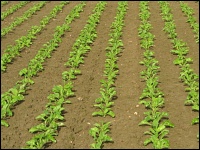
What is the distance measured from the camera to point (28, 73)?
8938 mm

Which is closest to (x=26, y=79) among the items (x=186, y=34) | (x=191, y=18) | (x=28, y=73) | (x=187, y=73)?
(x=28, y=73)

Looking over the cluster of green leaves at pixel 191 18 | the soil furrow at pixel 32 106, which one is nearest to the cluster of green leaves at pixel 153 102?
the cluster of green leaves at pixel 191 18

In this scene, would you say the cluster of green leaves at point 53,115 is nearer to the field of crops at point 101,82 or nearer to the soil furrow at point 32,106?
the field of crops at point 101,82

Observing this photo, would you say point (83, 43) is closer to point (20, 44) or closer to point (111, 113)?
point (20, 44)

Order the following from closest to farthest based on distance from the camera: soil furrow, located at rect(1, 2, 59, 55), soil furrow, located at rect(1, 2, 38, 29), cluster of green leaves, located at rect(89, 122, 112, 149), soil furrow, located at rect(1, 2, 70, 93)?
cluster of green leaves, located at rect(89, 122, 112, 149)
soil furrow, located at rect(1, 2, 70, 93)
soil furrow, located at rect(1, 2, 59, 55)
soil furrow, located at rect(1, 2, 38, 29)

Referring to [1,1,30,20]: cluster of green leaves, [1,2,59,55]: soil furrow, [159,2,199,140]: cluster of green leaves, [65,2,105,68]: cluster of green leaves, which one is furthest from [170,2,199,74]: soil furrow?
[1,1,30,20]: cluster of green leaves

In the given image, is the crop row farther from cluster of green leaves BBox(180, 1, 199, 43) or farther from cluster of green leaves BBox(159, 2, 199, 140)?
cluster of green leaves BBox(180, 1, 199, 43)

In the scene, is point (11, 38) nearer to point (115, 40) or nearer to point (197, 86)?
point (115, 40)

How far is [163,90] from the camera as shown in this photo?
26.2 ft

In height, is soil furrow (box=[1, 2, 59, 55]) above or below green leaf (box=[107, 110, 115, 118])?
above

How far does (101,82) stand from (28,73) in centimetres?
193

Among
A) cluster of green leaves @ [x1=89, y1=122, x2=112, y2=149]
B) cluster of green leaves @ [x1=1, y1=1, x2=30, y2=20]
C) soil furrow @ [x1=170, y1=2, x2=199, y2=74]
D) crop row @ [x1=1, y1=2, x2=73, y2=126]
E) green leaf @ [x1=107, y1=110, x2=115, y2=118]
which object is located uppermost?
cluster of green leaves @ [x1=1, y1=1, x2=30, y2=20]

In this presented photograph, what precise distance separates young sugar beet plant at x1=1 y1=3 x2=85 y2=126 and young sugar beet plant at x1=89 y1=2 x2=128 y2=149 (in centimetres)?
172

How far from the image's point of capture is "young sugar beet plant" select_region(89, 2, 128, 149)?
6.21m
